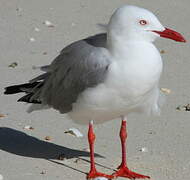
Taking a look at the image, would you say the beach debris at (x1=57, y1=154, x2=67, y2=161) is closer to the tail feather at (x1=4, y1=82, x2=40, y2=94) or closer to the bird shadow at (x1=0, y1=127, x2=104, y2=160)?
the bird shadow at (x1=0, y1=127, x2=104, y2=160)

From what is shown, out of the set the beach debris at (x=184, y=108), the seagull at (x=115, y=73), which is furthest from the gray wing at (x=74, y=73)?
the beach debris at (x=184, y=108)

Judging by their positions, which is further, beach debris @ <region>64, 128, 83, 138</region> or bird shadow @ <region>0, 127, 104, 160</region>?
beach debris @ <region>64, 128, 83, 138</region>

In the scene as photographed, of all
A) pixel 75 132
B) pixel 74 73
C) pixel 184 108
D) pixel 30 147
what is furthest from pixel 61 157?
pixel 184 108

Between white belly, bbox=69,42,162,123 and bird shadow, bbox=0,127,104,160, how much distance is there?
0.76m

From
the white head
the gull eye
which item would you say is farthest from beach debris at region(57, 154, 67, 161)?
the gull eye

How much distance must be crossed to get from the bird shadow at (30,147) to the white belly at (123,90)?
29.9 inches

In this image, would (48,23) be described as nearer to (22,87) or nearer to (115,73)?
(22,87)

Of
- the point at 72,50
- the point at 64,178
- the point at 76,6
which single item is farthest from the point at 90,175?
the point at 76,6

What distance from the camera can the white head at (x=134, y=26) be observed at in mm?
5695

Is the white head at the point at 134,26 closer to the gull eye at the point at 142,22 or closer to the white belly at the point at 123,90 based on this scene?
the gull eye at the point at 142,22

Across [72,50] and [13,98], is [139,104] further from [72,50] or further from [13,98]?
[13,98]

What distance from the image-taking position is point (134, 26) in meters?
5.70

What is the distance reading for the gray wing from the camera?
19.2 ft

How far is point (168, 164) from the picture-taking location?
645 cm
